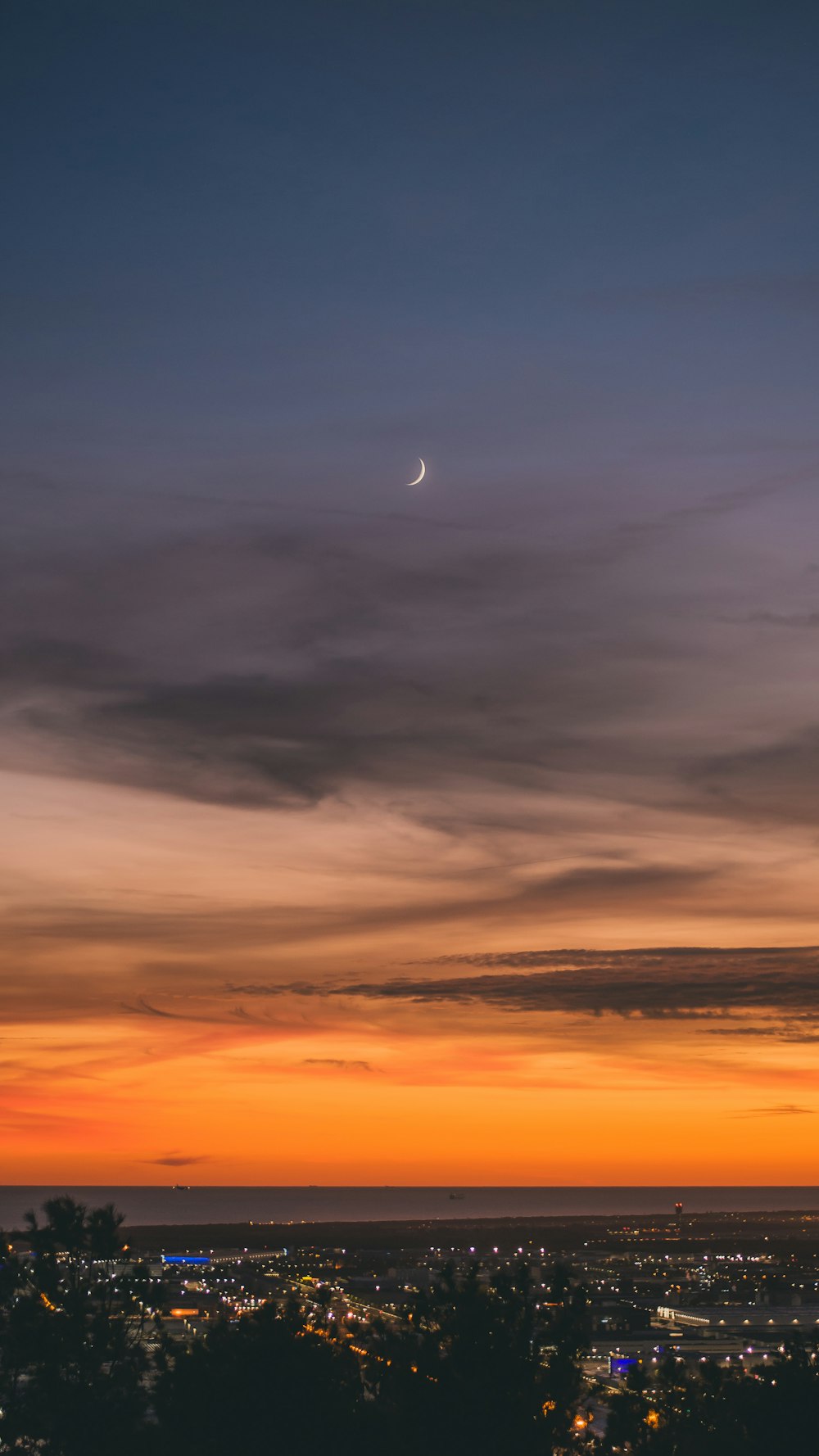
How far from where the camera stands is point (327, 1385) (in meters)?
35.8

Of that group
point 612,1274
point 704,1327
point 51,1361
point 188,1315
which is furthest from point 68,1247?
point 612,1274

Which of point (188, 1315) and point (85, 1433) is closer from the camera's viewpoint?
point (85, 1433)

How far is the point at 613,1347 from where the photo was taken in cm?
10712

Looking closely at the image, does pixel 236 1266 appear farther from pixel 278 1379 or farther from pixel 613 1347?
pixel 278 1379

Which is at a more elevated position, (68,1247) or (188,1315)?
(68,1247)

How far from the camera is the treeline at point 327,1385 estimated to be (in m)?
34.9

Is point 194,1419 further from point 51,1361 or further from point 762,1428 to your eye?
point 762,1428

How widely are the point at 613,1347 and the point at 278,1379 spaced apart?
80.5 m

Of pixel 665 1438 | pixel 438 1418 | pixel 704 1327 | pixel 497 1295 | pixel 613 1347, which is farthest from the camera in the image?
pixel 704 1327

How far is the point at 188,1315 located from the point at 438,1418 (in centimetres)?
8342

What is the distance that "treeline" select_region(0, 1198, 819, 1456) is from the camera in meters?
34.9

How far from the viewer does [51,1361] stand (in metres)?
39.5

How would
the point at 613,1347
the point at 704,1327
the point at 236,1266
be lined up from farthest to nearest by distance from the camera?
the point at 236,1266, the point at 704,1327, the point at 613,1347

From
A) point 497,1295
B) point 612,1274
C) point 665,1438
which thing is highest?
point 497,1295
